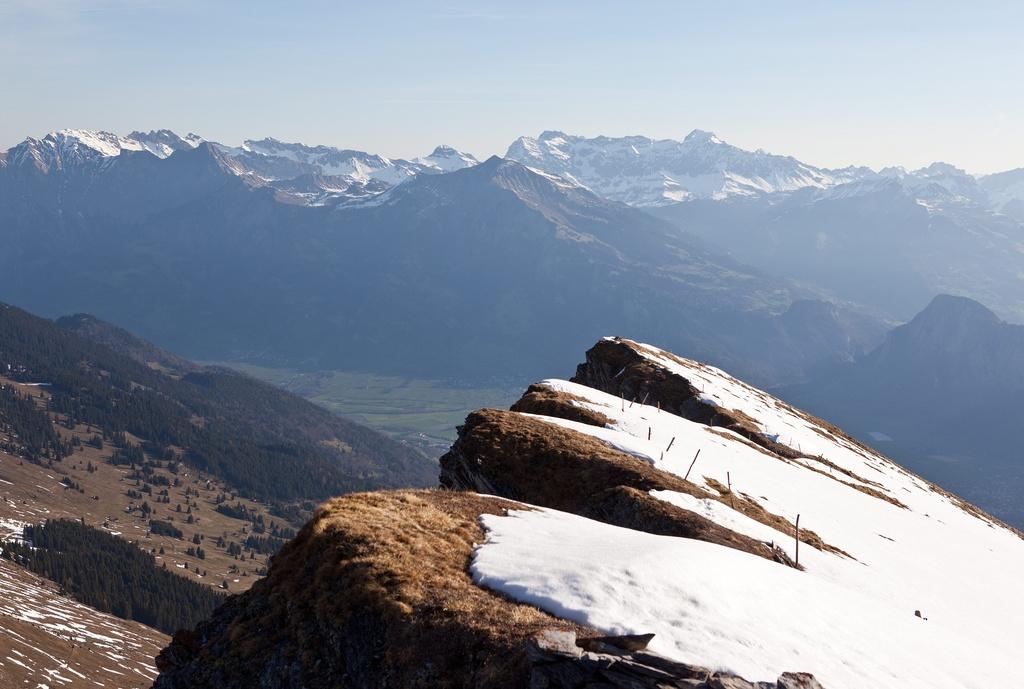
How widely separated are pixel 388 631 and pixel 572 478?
21476mm

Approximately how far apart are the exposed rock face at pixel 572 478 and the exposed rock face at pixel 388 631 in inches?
477

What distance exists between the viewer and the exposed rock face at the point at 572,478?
36.2 meters

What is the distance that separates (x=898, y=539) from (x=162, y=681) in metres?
44.9

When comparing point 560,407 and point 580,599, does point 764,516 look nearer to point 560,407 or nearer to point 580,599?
point 560,407

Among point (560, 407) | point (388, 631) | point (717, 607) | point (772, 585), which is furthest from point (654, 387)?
point (388, 631)

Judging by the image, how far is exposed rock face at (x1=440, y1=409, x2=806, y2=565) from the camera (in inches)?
1426

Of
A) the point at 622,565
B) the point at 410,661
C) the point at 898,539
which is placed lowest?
the point at 898,539

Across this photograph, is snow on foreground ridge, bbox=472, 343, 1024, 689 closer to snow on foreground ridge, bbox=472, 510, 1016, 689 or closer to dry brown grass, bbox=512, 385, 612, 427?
snow on foreground ridge, bbox=472, 510, 1016, 689

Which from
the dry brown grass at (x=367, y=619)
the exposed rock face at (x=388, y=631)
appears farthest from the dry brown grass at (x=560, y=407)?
the dry brown grass at (x=367, y=619)

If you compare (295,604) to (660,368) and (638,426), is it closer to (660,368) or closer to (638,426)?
(638,426)

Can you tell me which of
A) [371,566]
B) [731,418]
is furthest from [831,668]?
[731,418]

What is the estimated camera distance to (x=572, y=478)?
4147 cm

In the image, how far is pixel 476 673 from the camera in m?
19.2

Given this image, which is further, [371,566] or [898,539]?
[898,539]
